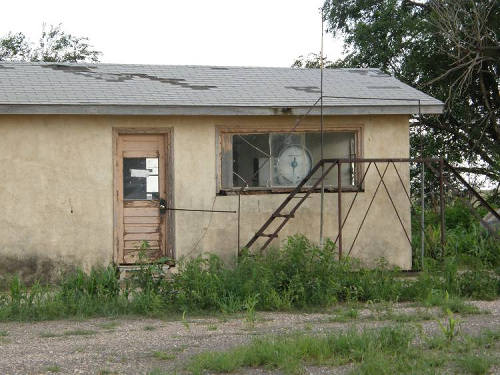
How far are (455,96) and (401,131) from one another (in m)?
7.94

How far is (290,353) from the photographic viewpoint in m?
6.80

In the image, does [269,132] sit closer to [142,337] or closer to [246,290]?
[246,290]

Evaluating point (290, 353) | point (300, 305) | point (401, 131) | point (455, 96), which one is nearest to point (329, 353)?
point (290, 353)

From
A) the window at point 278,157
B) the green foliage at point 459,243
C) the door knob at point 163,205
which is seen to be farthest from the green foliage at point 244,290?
the window at point 278,157

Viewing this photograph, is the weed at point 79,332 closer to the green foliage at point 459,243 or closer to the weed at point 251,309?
the weed at point 251,309

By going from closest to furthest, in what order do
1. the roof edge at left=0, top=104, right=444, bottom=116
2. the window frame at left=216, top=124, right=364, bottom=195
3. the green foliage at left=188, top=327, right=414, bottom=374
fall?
the green foliage at left=188, top=327, right=414, bottom=374 < the roof edge at left=0, top=104, right=444, bottom=116 < the window frame at left=216, top=124, right=364, bottom=195

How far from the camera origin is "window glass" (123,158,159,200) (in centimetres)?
1246

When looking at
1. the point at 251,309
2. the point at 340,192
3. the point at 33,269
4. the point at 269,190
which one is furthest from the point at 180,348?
the point at 269,190

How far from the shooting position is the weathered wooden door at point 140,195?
40.5 ft

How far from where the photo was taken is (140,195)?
492 inches

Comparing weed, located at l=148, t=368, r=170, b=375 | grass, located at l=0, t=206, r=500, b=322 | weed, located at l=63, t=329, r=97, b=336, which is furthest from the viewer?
grass, located at l=0, t=206, r=500, b=322

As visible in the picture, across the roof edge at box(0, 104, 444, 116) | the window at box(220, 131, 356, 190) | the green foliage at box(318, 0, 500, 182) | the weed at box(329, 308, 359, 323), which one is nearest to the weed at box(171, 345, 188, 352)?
the weed at box(329, 308, 359, 323)

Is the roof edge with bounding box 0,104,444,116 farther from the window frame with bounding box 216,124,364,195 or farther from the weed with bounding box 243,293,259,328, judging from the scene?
the weed with bounding box 243,293,259,328

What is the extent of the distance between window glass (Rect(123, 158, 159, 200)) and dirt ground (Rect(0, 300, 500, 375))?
11.7ft
